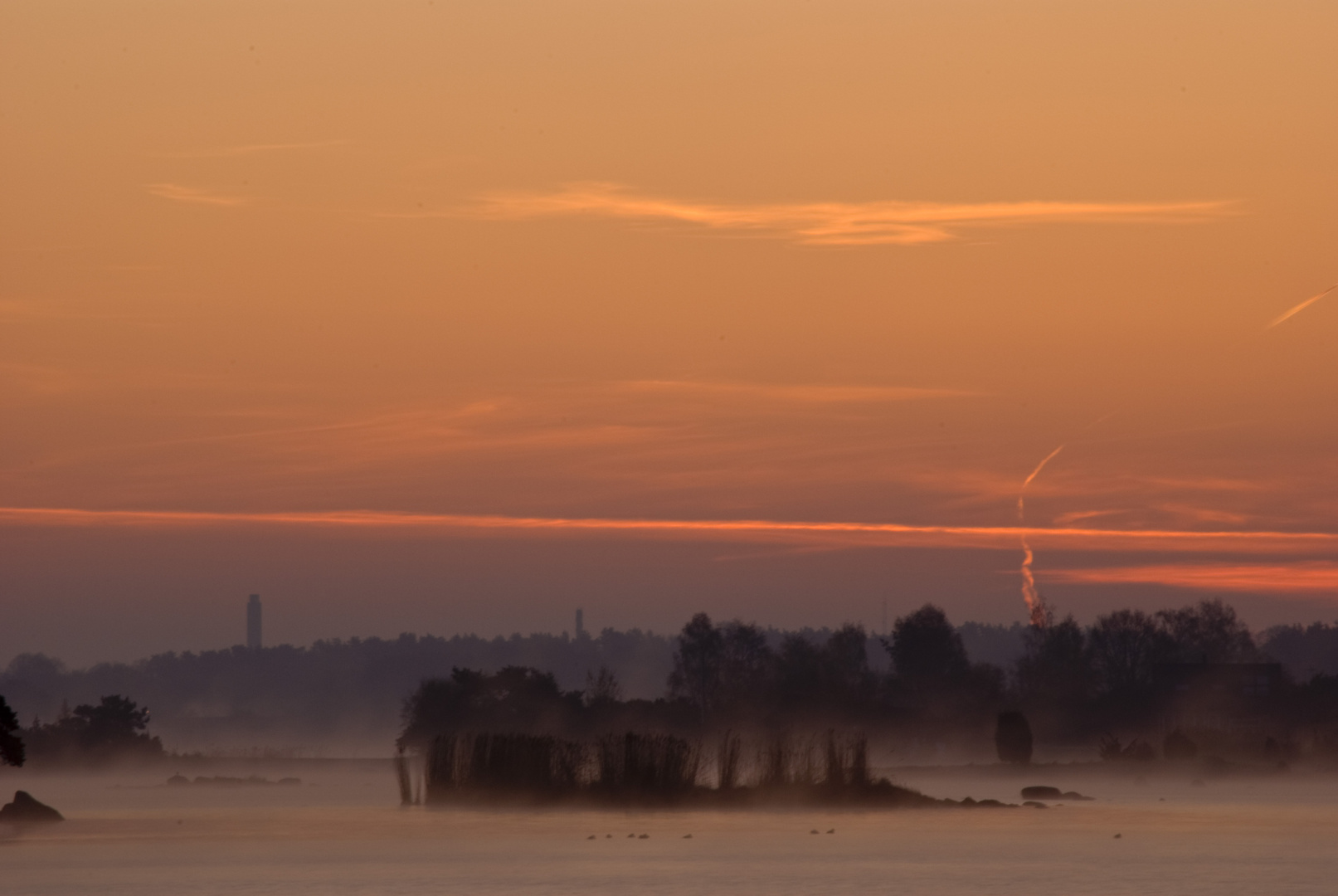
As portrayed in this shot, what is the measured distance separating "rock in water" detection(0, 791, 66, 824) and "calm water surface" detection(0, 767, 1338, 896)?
1.29 metres

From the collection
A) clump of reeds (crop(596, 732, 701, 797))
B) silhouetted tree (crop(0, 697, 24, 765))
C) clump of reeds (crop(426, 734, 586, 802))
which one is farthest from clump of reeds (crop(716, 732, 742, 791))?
silhouetted tree (crop(0, 697, 24, 765))

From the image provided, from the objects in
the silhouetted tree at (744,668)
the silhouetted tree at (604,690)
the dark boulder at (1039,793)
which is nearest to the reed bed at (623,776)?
the dark boulder at (1039,793)

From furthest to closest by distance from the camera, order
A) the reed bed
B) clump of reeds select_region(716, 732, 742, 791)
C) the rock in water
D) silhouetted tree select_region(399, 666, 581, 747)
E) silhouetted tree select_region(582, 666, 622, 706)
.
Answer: silhouetted tree select_region(582, 666, 622, 706) → silhouetted tree select_region(399, 666, 581, 747) → clump of reeds select_region(716, 732, 742, 791) → the reed bed → the rock in water

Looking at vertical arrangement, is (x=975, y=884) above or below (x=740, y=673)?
below

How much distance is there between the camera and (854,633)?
18862 centimetres

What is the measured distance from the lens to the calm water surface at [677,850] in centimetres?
5669

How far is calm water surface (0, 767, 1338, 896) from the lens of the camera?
56.7 meters

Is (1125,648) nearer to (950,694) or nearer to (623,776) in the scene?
(950,694)

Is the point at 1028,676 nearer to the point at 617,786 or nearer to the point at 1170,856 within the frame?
the point at 617,786

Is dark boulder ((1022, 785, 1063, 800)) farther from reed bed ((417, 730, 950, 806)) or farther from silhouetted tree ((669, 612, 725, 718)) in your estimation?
silhouetted tree ((669, 612, 725, 718))

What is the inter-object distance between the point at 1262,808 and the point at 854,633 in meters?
90.4

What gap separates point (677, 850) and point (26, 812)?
95.1 ft

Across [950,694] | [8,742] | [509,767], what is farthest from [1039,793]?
[950,694]

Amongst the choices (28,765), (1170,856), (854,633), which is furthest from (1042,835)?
(854,633)
